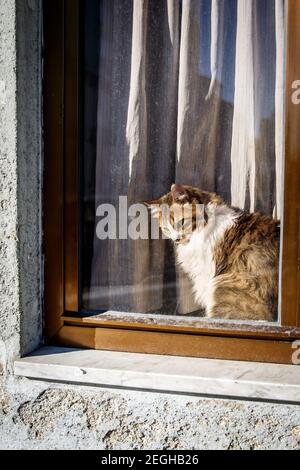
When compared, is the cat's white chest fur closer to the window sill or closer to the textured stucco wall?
the window sill

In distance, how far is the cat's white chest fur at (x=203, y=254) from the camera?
2.25 m

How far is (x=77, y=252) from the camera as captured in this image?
2.21m

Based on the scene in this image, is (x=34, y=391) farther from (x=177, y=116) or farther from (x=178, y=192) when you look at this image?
(x=177, y=116)

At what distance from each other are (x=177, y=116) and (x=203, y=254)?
66 cm

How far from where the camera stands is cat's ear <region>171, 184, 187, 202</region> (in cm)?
226

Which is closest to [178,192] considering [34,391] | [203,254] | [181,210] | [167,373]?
[181,210]

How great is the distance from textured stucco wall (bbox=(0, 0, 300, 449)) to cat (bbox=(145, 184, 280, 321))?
0.46m

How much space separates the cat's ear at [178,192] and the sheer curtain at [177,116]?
30mm

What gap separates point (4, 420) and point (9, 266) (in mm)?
691

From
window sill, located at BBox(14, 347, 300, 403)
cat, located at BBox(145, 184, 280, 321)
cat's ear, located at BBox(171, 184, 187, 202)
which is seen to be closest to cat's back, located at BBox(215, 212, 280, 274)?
cat, located at BBox(145, 184, 280, 321)

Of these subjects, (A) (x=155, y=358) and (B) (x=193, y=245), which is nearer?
(A) (x=155, y=358)
